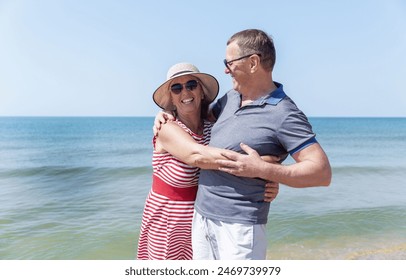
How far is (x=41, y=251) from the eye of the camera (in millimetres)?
7766

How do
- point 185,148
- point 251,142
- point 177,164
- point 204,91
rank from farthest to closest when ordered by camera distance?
1. point 204,91
2. point 177,164
3. point 185,148
4. point 251,142

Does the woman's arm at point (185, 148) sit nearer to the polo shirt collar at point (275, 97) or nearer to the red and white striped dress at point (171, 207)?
the red and white striped dress at point (171, 207)

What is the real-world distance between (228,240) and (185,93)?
3.72 feet

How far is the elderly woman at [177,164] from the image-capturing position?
313cm

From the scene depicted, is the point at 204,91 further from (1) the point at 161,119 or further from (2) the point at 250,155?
(2) the point at 250,155

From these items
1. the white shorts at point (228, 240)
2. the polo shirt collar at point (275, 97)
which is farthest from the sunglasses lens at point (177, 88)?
the white shorts at point (228, 240)

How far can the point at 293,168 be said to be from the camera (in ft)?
8.59

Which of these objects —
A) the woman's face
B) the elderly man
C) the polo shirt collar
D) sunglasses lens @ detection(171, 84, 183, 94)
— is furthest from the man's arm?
sunglasses lens @ detection(171, 84, 183, 94)

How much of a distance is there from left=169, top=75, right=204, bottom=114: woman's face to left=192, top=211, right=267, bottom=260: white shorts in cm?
80

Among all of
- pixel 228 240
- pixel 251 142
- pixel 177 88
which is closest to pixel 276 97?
pixel 251 142

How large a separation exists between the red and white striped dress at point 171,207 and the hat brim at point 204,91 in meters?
0.25

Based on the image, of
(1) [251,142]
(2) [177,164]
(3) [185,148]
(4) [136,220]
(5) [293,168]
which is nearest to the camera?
(5) [293,168]
